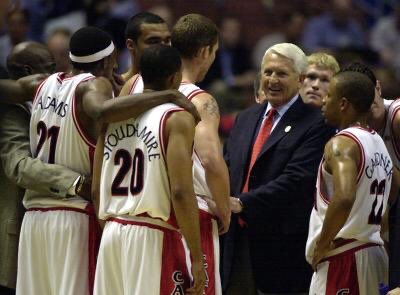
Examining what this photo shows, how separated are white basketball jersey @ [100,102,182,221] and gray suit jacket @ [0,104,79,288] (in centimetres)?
41

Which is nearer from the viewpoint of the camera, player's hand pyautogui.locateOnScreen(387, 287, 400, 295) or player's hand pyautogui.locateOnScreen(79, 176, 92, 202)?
player's hand pyautogui.locateOnScreen(387, 287, 400, 295)

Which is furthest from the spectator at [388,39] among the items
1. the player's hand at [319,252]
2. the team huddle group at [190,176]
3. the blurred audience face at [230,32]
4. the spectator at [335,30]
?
the player's hand at [319,252]

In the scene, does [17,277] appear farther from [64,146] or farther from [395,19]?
[395,19]

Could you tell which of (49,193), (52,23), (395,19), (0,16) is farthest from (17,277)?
(395,19)

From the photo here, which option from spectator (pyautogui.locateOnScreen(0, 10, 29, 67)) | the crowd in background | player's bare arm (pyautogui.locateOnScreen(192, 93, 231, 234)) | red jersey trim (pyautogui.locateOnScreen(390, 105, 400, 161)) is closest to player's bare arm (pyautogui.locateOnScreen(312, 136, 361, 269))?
player's bare arm (pyautogui.locateOnScreen(192, 93, 231, 234))

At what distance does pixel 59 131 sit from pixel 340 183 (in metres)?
1.49

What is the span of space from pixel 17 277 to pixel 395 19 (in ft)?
16.1

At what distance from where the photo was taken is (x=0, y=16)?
9.70 ft

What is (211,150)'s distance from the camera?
534cm

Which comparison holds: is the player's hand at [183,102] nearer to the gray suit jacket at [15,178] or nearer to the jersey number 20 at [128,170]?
the jersey number 20 at [128,170]

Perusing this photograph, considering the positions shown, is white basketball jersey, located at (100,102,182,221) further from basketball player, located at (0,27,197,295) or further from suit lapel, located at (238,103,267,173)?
suit lapel, located at (238,103,267,173)

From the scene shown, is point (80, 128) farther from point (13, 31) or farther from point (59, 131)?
point (13, 31)

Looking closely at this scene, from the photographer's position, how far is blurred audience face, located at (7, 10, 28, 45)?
8.53m

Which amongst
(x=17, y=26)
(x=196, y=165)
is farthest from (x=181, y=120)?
(x=17, y=26)
